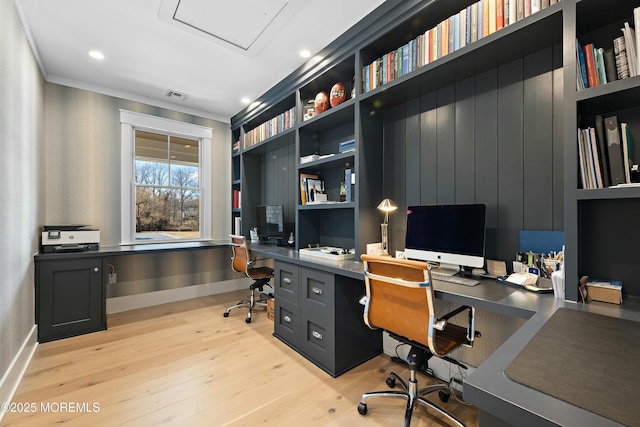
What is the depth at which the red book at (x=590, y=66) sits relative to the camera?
1305mm

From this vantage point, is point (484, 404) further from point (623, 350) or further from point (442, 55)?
point (442, 55)

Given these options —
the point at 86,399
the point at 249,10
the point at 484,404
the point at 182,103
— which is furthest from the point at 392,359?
the point at 182,103

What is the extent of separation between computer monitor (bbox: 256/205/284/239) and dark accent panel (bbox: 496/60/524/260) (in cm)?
237

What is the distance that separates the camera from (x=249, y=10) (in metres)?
2.10

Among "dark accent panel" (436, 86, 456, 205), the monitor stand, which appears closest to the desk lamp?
"dark accent panel" (436, 86, 456, 205)

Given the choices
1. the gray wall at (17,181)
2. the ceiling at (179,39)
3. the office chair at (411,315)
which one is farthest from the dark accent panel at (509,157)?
the gray wall at (17,181)

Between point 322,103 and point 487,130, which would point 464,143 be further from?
point 322,103

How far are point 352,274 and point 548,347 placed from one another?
120 cm

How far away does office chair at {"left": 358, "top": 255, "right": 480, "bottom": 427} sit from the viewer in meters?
1.44

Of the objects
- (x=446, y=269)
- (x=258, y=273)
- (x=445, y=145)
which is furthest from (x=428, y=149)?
(x=258, y=273)

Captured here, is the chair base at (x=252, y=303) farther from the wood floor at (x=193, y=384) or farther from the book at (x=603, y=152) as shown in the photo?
the book at (x=603, y=152)

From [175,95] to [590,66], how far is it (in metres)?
3.95

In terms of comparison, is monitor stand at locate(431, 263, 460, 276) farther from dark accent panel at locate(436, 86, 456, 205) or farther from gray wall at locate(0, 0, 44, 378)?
gray wall at locate(0, 0, 44, 378)

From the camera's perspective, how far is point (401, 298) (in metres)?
1.56
